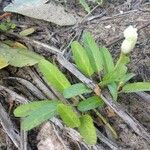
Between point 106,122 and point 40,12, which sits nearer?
point 106,122

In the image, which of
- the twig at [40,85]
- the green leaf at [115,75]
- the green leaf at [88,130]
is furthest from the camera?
the twig at [40,85]

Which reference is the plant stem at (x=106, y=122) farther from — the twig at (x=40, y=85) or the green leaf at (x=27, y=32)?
the green leaf at (x=27, y=32)

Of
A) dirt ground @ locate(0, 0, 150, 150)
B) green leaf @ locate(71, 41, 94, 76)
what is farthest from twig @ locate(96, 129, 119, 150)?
green leaf @ locate(71, 41, 94, 76)

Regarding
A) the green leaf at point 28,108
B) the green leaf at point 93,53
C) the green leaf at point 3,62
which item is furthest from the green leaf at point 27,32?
the green leaf at point 28,108

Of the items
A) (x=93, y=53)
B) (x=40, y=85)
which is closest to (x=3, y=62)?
(x=40, y=85)

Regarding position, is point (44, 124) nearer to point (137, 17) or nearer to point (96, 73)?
point (96, 73)

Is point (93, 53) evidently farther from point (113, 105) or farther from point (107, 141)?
point (107, 141)
